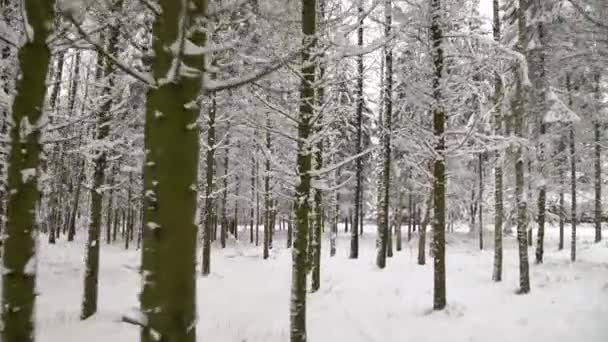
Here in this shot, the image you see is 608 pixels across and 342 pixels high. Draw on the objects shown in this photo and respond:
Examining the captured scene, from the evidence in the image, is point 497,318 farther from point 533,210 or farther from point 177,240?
point 533,210

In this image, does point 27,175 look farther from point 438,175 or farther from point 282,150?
point 282,150

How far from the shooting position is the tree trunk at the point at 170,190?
6.77 ft

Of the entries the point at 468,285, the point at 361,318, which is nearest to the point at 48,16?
the point at 361,318

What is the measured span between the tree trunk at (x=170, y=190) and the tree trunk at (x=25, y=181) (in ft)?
7.57

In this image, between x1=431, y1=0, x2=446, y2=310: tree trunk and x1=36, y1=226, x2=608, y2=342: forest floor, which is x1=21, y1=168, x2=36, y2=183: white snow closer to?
x1=36, y1=226, x2=608, y2=342: forest floor

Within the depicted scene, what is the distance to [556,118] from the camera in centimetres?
1612

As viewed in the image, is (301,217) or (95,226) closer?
(301,217)

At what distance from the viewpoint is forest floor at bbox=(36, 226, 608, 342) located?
8.96 metres

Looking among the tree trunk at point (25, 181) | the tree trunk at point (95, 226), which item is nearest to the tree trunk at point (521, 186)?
the tree trunk at point (95, 226)

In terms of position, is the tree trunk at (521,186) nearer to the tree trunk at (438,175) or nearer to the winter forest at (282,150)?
the winter forest at (282,150)

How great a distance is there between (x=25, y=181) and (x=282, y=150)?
19925 millimetres

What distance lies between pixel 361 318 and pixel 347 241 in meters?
25.3

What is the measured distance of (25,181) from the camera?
3861 mm

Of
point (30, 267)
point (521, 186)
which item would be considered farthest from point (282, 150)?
point (30, 267)
